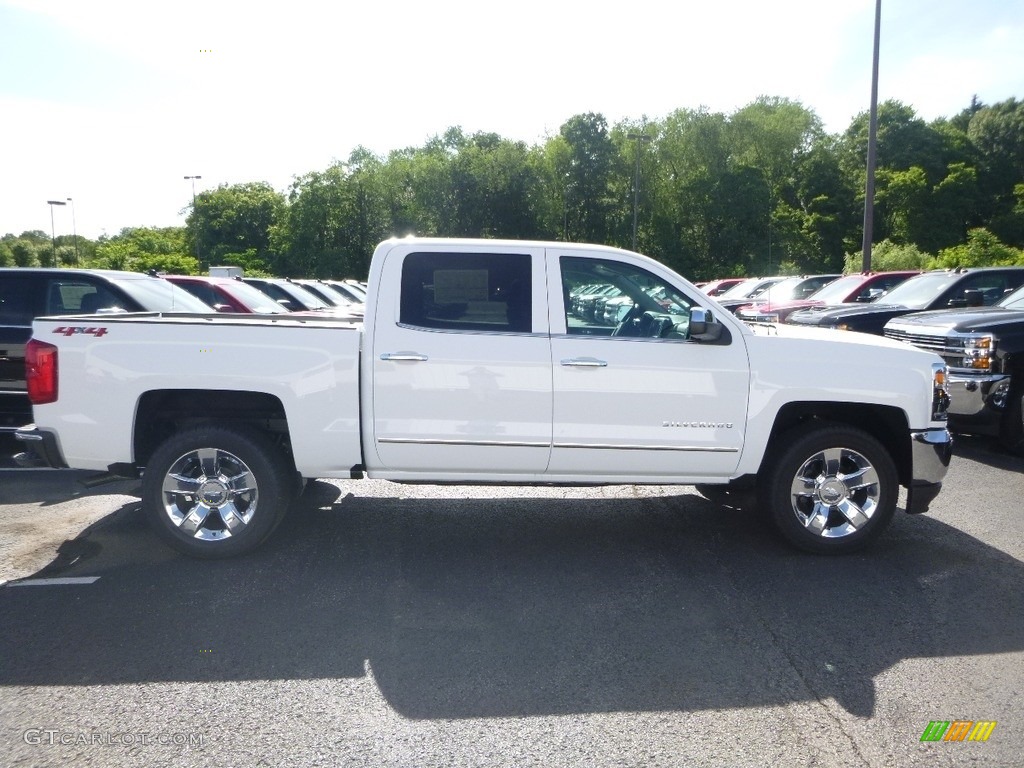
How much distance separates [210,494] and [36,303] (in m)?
4.46

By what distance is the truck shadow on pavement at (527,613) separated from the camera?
3.97m

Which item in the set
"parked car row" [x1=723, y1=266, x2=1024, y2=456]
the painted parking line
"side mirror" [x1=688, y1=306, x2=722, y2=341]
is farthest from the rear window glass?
the painted parking line

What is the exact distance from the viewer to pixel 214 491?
5.55m

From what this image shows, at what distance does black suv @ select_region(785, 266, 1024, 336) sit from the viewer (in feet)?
39.7

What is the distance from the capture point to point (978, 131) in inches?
2484

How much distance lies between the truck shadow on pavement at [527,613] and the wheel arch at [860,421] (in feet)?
2.14

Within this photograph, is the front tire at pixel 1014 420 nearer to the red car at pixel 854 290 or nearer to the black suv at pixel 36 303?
the red car at pixel 854 290

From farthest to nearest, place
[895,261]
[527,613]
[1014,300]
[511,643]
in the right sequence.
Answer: [895,261]
[1014,300]
[527,613]
[511,643]

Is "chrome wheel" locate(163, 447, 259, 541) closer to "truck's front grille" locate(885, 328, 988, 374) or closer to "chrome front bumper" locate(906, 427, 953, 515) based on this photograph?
"chrome front bumper" locate(906, 427, 953, 515)

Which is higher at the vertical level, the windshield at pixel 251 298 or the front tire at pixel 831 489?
the windshield at pixel 251 298

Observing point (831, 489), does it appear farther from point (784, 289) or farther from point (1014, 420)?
point (784, 289)

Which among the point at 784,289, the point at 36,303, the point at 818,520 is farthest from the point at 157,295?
the point at 784,289

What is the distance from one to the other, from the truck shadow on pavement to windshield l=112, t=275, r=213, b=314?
9.97 ft

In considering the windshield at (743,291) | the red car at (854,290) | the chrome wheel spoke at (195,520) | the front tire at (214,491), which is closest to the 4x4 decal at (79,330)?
the front tire at (214,491)
